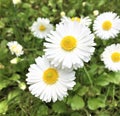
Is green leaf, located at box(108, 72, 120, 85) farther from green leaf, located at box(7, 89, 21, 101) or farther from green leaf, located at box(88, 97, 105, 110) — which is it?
green leaf, located at box(7, 89, 21, 101)

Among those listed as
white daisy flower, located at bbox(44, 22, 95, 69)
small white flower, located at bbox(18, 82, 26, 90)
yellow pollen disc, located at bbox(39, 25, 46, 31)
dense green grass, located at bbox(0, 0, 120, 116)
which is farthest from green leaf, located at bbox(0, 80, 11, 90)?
white daisy flower, located at bbox(44, 22, 95, 69)

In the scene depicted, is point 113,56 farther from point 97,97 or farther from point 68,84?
point 68,84

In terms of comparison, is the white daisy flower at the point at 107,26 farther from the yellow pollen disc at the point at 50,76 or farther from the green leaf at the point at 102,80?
the yellow pollen disc at the point at 50,76

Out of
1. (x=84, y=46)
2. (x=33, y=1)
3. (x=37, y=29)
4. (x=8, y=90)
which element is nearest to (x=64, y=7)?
(x=33, y=1)

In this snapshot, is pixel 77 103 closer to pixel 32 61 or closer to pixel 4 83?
pixel 32 61

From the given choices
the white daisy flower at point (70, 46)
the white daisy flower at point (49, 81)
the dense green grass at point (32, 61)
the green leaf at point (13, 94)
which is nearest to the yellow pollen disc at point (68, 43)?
the white daisy flower at point (70, 46)
